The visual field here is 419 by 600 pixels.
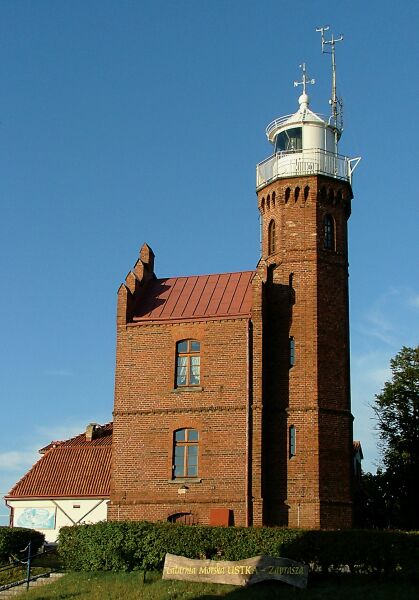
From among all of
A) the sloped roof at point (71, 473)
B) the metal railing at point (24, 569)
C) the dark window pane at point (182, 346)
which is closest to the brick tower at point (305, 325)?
the dark window pane at point (182, 346)

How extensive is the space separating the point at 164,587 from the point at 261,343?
11807 mm

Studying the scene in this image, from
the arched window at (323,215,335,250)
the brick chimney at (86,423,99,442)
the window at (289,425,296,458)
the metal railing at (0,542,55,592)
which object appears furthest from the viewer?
the brick chimney at (86,423,99,442)

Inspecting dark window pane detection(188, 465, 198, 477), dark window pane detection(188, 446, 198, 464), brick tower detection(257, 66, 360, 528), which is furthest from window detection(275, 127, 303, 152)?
dark window pane detection(188, 465, 198, 477)

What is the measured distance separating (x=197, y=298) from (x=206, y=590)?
1525cm

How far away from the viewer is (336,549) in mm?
24672

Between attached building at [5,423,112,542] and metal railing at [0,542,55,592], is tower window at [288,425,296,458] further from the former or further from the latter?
attached building at [5,423,112,542]

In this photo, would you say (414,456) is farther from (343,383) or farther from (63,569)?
(63,569)

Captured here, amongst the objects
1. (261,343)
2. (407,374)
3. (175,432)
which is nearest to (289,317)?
(261,343)

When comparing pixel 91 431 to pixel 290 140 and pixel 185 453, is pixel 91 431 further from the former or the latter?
pixel 290 140

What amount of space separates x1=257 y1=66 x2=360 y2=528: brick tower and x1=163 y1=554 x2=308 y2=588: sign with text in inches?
307

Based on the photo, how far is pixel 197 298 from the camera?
3691cm

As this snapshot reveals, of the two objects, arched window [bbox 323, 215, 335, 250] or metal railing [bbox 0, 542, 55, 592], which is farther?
arched window [bbox 323, 215, 335, 250]

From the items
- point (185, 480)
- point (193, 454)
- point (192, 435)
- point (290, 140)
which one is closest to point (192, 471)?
point (185, 480)

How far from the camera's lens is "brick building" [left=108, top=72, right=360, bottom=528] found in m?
32.9
